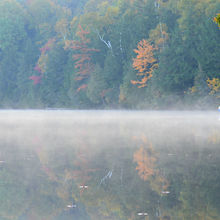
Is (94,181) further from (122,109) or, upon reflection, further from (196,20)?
(122,109)

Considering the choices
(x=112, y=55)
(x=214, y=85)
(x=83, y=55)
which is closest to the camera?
(x=214, y=85)

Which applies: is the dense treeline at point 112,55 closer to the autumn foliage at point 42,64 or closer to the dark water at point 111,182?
the autumn foliage at point 42,64

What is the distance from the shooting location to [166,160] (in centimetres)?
1238

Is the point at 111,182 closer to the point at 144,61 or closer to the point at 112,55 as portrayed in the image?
the point at 144,61

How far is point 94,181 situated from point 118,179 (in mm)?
Result: 477

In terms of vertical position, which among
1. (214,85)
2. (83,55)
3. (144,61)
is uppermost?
(83,55)

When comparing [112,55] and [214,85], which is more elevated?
[112,55]

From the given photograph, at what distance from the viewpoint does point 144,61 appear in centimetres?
5634

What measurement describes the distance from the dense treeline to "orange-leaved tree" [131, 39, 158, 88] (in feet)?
0.35

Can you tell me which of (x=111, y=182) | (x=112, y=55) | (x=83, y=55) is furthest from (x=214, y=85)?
(x=111, y=182)

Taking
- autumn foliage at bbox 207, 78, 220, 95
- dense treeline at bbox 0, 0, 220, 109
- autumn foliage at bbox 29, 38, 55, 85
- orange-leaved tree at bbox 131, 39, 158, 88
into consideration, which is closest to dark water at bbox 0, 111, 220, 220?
autumn foliage at bbox 207, 78, 220, 95

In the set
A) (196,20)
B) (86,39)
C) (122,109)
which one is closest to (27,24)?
(86,39)

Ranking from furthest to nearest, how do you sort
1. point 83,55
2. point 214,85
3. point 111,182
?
point 83,55 → point 214,85 → point 111,182

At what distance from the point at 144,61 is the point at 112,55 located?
342 inches
